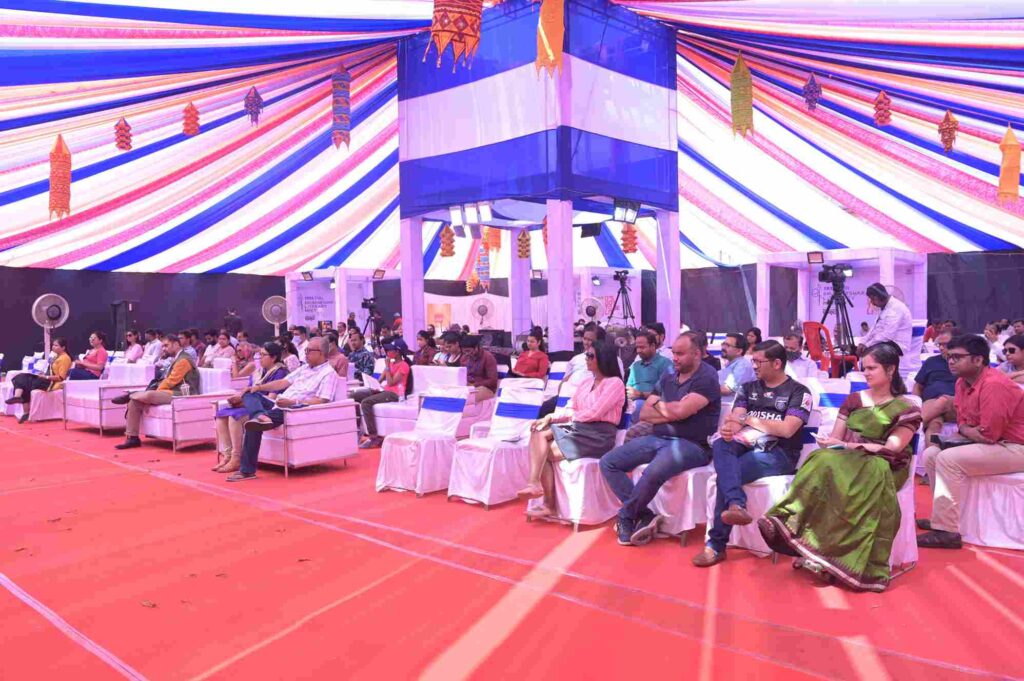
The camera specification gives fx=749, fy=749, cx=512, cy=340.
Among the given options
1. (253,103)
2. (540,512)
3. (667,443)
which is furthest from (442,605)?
(253,103)

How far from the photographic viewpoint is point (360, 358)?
327 inches

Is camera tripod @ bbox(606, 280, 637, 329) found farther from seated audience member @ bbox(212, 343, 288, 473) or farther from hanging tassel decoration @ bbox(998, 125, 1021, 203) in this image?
seated audience member @ bbox(212, 343, 288, 473)

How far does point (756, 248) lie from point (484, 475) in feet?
33.7

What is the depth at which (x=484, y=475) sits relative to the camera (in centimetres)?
489

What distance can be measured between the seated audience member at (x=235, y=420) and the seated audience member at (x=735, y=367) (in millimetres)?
3542

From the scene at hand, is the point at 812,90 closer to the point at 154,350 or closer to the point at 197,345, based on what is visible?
the point at 197,345

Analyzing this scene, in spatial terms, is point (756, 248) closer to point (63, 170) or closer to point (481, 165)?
point (481, 165)

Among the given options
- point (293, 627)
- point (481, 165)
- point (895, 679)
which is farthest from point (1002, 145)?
point (293, 627)

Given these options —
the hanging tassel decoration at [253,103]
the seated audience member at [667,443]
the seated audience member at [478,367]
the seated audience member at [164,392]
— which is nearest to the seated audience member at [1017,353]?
the seated audience member at [667,443]

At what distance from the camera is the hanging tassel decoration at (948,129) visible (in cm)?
728

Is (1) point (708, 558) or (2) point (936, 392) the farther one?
(2) point (936, 392)

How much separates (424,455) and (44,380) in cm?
695

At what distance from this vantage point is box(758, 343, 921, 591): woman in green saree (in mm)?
3213

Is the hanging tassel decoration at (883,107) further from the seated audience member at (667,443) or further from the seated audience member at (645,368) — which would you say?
the seated audience member at (667,443)
